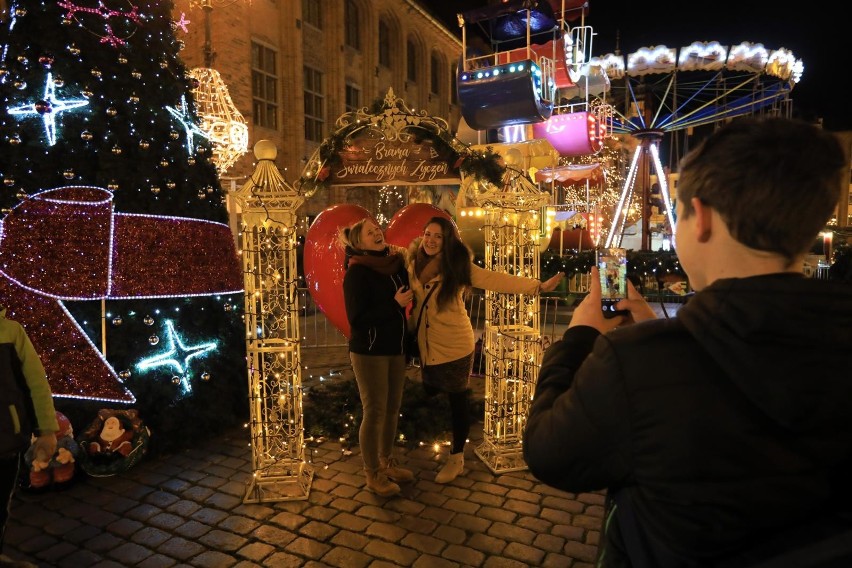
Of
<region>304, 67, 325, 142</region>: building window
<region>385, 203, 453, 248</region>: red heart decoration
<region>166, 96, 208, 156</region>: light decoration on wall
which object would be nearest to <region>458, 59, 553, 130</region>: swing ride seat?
<region>385, 203, 453, 248</region>: red heart decoration

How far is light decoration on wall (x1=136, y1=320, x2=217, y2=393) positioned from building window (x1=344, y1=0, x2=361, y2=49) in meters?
18.7

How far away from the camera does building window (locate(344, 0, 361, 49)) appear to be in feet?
68.3

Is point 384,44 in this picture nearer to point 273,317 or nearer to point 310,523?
point 273,317

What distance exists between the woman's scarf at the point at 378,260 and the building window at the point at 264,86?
1381 centimetres

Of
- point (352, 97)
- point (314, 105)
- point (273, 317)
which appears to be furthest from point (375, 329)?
point (352, 97)

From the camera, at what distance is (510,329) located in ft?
14.6

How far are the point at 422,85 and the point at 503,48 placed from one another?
1648 cm

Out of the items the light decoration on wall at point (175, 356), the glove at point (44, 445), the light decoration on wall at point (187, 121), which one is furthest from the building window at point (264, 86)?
the glove at point (44, 445)

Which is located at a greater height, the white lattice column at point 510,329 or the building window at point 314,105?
the building window at point 314,105

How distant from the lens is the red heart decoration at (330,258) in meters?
5.26

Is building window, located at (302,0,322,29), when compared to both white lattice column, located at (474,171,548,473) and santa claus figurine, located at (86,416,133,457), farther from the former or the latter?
santa claus figurine, located at (86,416,133,457)

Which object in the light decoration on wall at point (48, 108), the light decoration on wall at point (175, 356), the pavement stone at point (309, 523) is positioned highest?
the light decoration on wall at point (48, 108)

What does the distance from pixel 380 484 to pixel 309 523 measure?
58cm

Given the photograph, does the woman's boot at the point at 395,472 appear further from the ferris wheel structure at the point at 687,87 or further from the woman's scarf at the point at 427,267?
the ferris wheel structure at the point at 687,87
